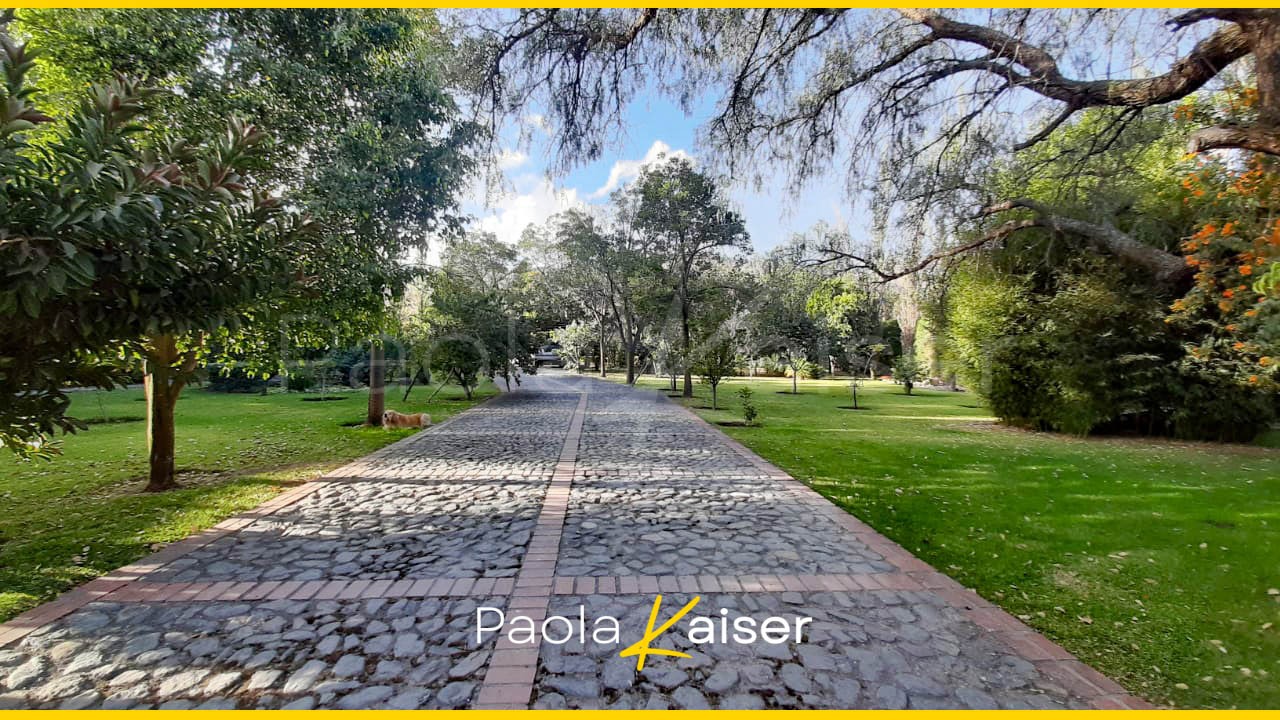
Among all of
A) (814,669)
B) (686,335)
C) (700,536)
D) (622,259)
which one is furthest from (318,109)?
(622,259)

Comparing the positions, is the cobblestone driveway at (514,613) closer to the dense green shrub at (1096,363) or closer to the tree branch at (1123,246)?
the tree branch at (1123,246)

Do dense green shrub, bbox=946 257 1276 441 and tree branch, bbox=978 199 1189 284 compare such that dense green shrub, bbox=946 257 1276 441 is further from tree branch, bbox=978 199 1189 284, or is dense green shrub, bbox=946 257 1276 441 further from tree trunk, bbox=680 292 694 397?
Answer: tree trunk, bbox=680 292 694 397

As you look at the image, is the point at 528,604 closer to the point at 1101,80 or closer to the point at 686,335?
the point at 1101,80

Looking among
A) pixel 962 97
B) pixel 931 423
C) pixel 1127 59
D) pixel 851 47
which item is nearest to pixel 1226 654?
pixel 1127 59

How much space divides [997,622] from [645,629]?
6.76ft

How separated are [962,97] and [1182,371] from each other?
29.5ft

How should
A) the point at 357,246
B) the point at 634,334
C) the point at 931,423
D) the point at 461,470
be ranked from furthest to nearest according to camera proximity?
1. the point at 634,334
2. the point at 931,423
3. the point at 357,246
4. the point at 461,470

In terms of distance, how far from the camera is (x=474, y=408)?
49.1 feet

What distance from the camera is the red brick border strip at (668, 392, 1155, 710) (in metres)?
2.31

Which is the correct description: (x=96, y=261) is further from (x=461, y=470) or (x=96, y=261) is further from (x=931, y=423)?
(x=931, y=423)

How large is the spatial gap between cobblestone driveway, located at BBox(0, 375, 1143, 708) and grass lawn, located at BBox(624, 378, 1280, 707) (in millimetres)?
357

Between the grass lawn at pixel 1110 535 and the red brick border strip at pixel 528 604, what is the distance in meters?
2.85

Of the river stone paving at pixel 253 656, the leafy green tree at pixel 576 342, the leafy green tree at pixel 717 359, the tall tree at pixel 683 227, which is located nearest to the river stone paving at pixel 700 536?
the river stone paving at pixel 253 656

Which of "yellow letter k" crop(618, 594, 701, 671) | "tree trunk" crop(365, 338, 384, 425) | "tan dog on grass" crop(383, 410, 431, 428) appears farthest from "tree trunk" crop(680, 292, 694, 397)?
"yellow letter k" crop(618, 594, 701, 671)
